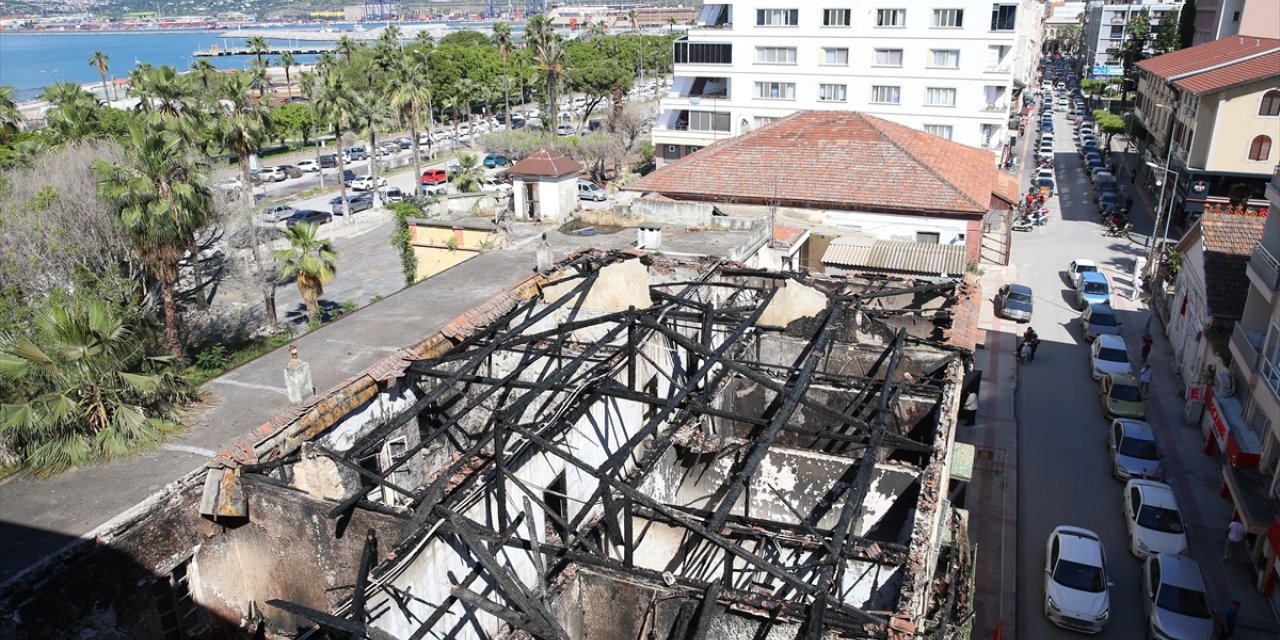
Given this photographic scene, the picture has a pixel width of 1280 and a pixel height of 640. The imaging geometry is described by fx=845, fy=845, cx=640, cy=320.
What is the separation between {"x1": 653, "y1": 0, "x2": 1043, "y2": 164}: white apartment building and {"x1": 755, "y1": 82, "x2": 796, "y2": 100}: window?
72 millimetres

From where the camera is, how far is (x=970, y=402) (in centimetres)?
2848

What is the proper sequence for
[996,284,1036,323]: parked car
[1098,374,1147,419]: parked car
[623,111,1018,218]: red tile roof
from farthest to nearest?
[996,284,1036,323]: parked car → [623,111,1018,218]: red tile roof → [1098,374,1147,419]: parked car

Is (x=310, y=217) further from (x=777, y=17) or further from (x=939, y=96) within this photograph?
(x=939, y=96)

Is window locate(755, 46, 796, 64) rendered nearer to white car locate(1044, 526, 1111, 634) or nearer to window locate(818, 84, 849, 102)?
window locate(818, 84, 849, 102)

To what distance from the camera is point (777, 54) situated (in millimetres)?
59969

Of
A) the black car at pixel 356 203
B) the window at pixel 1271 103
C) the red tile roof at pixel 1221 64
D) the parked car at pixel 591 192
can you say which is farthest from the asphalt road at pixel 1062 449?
the black car at pixel 356 203

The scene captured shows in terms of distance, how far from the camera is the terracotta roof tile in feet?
95.0

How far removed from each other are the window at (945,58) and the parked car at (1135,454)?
114 feet

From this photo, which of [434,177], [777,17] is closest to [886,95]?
[777,17]

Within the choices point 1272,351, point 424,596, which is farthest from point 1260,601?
point 424,596

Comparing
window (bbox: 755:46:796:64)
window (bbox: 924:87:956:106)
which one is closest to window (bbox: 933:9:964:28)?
window (bbox: 924:87:956:106)

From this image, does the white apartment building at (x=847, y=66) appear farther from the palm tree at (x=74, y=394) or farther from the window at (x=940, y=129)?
the palm tree at (x=74, y=394)

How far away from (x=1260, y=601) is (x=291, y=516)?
71.5 feet

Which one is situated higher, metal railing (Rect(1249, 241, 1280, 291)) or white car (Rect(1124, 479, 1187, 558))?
metal railing (Rect(1249, 241, 1280, 291))
